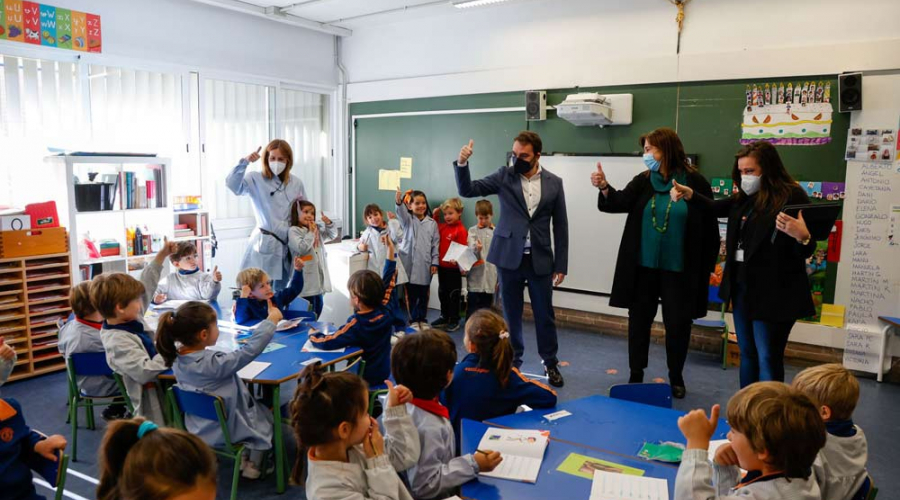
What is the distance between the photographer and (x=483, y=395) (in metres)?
2.38

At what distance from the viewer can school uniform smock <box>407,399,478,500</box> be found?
6.05 feet

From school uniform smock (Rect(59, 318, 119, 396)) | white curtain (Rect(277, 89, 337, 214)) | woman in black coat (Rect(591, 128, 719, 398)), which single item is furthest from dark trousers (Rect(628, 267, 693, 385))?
white curtain (Rect(277, 89, 337, 214))

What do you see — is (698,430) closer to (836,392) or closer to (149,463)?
(836,392)

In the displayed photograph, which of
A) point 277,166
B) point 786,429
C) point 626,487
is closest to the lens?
point 786,429

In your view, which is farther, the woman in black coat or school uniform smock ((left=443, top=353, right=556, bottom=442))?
the woman in black coat

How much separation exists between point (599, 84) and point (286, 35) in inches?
139

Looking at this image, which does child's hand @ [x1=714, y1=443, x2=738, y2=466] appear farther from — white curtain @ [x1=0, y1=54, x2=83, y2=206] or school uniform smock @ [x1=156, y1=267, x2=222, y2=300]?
white curtain @ [x1=0, y1=54, x2=83, y2=206]

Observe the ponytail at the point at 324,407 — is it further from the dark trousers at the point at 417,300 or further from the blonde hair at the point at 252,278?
the dark trousers at the point at 417,300

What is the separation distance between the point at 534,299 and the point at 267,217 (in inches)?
82.7

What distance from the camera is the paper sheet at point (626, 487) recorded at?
5.75ft

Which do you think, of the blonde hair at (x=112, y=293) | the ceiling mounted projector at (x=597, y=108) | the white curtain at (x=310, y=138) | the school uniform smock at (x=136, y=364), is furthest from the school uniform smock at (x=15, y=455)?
the white curtain at (x=310, y=138)

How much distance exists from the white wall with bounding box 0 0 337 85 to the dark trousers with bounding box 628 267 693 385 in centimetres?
469

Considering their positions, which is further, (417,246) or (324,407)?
(417,246)

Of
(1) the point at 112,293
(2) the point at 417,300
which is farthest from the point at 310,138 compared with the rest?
(1) the point at 112,293
